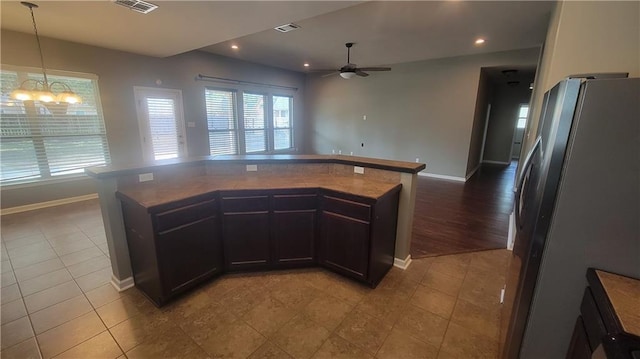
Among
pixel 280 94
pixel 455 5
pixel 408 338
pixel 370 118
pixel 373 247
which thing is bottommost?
pixel 408 338

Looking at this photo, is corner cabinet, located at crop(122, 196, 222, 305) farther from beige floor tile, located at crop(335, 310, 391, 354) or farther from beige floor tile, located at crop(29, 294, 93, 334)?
beige floor tile, located at crop(335, 310, 391, 354)

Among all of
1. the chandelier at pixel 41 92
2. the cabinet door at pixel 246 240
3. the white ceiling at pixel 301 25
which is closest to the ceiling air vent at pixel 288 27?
the white ceiling at pixel 301 25

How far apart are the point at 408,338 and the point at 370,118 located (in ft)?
21.1

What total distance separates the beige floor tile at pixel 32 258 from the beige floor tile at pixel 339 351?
3073 mm

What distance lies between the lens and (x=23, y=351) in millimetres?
1658

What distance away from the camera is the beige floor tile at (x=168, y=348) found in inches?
63.7

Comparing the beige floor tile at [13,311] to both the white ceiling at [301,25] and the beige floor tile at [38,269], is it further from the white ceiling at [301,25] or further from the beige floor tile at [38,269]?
the white ceiling at [301,25]

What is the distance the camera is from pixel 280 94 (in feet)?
25.5

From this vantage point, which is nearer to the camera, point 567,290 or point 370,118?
point 567,290

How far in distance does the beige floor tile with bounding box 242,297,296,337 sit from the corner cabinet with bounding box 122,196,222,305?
59cm

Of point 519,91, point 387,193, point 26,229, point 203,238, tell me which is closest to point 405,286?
point 387,193

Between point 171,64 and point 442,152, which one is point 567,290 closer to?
point 442,152

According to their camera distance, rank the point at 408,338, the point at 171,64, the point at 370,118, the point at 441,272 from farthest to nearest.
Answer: the point at 370,118 → the point at 171,64 → the point at 441,272 → the point at 408,338

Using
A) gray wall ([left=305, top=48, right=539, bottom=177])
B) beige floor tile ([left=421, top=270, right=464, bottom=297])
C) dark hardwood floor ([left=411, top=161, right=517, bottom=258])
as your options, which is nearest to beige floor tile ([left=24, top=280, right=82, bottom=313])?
beige floor tile ([left=421, top=270, right=464, bottom=297])
